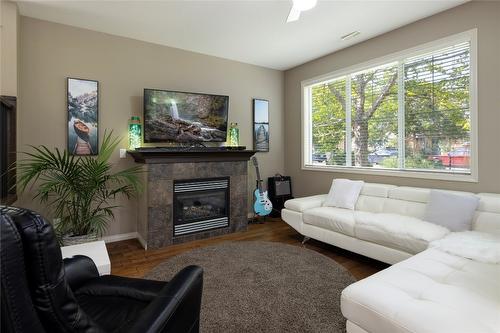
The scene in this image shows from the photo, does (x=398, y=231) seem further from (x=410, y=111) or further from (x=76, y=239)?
(x=76, y=239)

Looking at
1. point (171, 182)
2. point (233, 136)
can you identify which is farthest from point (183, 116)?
point (171, 182)

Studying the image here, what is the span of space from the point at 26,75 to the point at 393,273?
4107 millimetres

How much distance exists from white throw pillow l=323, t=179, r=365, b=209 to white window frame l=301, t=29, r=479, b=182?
16.4 inches

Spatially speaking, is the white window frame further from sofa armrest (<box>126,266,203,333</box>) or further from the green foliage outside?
sofa armrest (<box>126,266,203,333</box>)

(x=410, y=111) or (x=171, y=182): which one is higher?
(x=410, y=111)

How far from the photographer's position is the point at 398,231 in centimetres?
245

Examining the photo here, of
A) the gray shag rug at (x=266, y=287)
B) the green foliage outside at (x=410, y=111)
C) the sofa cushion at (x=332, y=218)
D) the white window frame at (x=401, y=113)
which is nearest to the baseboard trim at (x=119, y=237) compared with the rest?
the gray shag rug at (x=266, y=287)

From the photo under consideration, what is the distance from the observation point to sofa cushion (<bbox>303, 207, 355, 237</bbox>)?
291 centimetres

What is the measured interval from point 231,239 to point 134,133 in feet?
Result: 6.42

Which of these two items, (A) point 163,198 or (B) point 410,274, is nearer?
(B) point 410,274

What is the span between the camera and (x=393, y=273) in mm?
1694

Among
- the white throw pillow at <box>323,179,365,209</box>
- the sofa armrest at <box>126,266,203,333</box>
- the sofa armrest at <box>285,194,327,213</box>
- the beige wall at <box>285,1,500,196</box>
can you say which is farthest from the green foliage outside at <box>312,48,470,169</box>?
the sofa armrest at <box>126,266,203,333</box>

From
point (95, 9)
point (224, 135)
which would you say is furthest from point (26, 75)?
point (224, 135)

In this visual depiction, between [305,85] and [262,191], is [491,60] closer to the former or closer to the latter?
[305,85]
